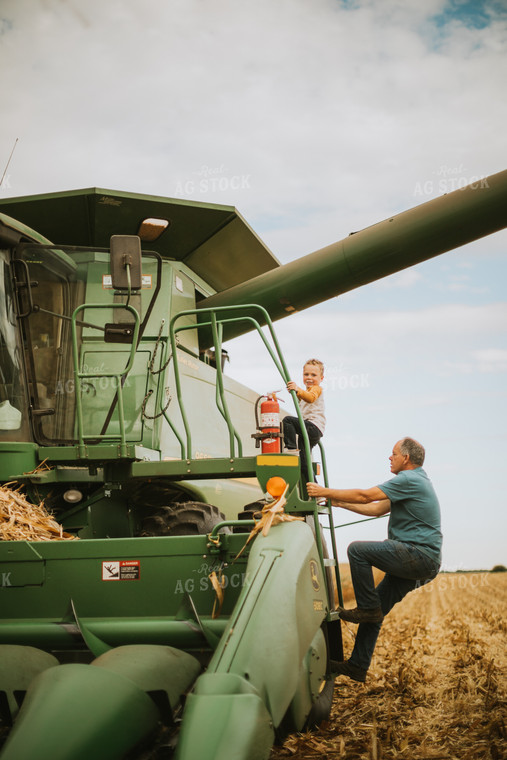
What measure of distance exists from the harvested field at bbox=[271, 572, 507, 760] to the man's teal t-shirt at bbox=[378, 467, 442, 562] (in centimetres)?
99

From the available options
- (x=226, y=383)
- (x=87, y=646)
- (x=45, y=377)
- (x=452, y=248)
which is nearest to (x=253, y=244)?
(x=226, y=383)

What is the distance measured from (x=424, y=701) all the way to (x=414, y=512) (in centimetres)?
130

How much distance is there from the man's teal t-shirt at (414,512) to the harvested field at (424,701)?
99 centimetres

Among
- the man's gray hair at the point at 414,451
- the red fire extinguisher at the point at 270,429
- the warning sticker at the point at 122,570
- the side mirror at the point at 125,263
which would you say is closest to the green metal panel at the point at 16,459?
the warning sticker at the point at 122,570

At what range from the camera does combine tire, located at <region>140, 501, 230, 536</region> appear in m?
4.86

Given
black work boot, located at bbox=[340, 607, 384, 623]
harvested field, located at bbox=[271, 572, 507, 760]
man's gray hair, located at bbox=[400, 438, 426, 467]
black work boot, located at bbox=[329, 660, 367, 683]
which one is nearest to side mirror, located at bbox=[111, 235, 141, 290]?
man's gray hair, located at bbox=[400, 438, 426, 467]

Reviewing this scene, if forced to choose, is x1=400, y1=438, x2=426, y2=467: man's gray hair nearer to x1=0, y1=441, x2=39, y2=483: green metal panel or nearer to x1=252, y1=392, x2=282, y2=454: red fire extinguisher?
x1=252, y1=392, x2=282, y2=454: red fire extinguisher

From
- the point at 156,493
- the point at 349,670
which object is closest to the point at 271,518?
the point at 349,670

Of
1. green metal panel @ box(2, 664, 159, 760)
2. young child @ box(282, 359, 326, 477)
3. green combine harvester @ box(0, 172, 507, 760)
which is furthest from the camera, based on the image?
young child @ box(282, 359, 326, 477)

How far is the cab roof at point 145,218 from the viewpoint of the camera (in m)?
6.51

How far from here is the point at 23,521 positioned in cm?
436

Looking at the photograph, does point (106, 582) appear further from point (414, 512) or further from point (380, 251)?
point (380, 251)

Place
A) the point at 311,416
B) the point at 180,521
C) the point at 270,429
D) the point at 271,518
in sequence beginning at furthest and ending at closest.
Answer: the point at 311,416 < the point at 180,521 < the point at 270,429 < the point at 271,518

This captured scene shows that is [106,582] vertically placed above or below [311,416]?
below
